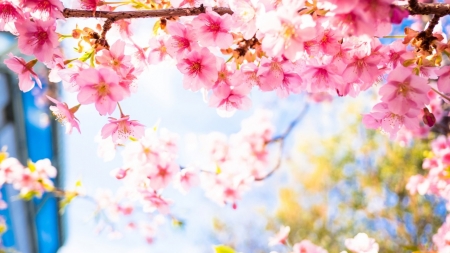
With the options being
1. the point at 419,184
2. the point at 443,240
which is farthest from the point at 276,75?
the point at 419,184

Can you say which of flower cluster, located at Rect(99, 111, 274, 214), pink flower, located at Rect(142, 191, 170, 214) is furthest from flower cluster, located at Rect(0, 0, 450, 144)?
pink flower, located at Rect(142, 191, 170, 214)

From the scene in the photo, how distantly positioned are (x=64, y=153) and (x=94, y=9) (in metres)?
6.24

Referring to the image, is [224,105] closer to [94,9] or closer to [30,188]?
[94,9]

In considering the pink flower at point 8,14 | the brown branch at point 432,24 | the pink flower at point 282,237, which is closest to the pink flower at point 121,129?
the pink flower at point 8,14

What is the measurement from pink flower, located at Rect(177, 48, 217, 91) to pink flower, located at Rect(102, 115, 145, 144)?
0.27 metres

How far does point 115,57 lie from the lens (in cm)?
134

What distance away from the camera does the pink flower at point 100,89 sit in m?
1.27

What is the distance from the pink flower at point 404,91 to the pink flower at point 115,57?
865 mm

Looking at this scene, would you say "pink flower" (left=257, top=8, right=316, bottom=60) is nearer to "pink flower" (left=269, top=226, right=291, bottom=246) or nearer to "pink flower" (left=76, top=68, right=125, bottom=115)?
"pink flower" (left=76, top=68, right=125, bottom=115)

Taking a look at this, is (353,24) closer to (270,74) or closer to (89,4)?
(270,74)

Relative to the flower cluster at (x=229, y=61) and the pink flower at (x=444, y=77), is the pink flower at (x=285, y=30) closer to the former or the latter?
the flower cluster at (x=229, y=61)

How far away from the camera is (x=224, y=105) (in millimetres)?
1525

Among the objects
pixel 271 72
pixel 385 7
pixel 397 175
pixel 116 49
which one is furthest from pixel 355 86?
pixel 397 175

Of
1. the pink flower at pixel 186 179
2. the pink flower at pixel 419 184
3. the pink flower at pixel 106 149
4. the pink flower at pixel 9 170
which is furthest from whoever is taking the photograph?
the pink flower at pixel 419 184
